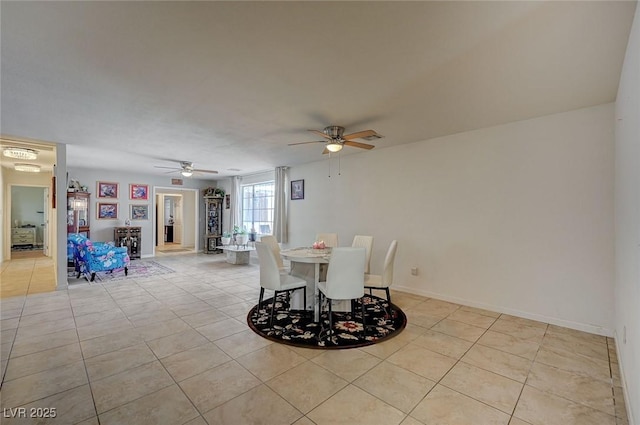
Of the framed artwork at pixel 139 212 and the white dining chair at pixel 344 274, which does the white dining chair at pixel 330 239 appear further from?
the framed artwork at pixel 139 212

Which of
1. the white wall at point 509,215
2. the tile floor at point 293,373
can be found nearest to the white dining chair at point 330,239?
the white wall at point 509,215

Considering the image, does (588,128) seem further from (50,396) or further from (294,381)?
(50,396)

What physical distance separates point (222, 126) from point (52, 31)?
6.38ft

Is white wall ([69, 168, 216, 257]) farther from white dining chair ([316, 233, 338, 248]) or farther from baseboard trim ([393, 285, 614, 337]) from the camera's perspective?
baseboard trim ([393, 285, 614, 337])

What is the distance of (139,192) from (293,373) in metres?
8.09

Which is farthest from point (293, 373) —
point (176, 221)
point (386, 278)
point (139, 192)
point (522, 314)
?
point (176, 221)

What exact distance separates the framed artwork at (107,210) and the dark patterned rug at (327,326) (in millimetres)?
6472

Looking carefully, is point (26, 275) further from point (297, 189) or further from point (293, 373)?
point (293, 373)

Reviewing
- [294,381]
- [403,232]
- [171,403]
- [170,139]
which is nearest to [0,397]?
[171,403]

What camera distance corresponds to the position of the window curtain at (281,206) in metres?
6.54

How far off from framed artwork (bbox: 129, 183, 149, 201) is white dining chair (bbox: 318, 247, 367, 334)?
7654 mm

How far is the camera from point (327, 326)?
3.11m

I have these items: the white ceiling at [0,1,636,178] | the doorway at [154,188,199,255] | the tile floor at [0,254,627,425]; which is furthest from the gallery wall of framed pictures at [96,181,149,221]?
the tile floor at [0,254,627,425]

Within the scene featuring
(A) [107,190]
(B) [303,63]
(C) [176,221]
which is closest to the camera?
(B) [303,63]
